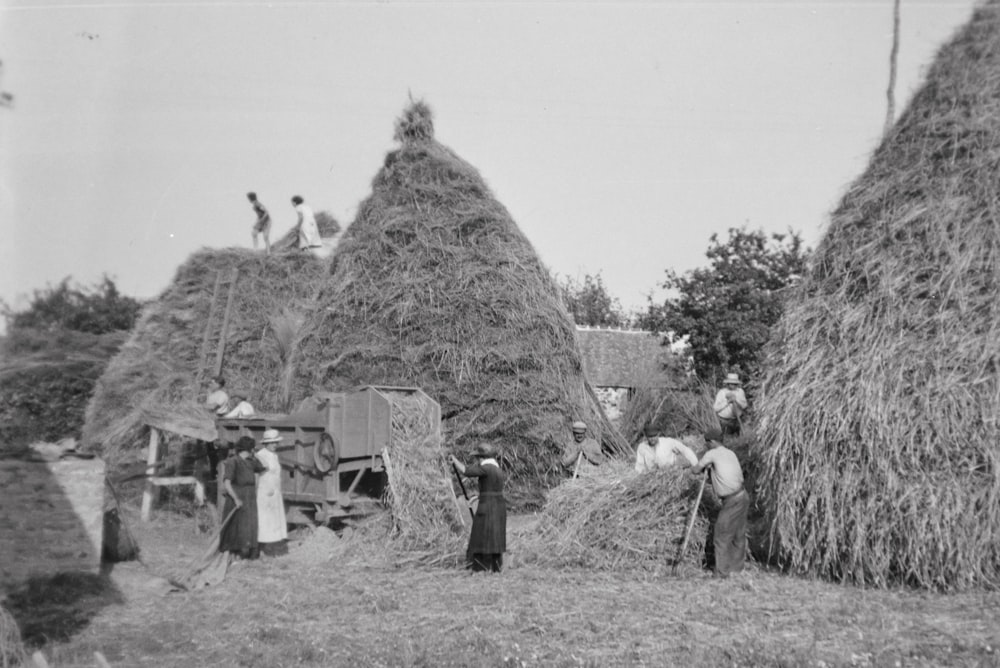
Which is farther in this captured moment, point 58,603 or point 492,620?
point 492,620

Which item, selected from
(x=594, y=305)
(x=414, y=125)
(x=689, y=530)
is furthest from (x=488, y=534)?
(x=594, y=305)

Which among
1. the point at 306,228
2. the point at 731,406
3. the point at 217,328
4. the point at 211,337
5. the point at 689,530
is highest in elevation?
the point at 306,228

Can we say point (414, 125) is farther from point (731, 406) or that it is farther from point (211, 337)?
point (731, 406)

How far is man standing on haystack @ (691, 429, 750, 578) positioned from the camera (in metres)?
9.02

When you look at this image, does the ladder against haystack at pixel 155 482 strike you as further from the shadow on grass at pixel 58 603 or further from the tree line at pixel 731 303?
the tree line at pixel 731 303

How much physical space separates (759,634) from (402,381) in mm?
7641

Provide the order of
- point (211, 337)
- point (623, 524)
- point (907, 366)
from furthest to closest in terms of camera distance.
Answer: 1. point (211, 337)
2. point (623, 524)
3. point (907, 366)

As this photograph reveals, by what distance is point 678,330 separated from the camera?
18.8m

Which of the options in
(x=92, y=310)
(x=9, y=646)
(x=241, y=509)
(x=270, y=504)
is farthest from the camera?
(x=92, y=310)

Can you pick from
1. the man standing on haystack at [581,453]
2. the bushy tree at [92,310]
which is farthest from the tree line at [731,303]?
the bushy tree at [92,310]

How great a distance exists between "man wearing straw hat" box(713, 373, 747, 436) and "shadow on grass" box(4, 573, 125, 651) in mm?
8098

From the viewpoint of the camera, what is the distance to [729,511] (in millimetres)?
9062

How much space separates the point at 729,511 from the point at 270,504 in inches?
205

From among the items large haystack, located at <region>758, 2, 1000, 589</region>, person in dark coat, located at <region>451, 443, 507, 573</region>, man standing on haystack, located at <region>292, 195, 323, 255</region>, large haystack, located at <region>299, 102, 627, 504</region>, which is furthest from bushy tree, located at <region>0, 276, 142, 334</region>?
large haystack, located at <region>758, 2, 1000, 589</region>
